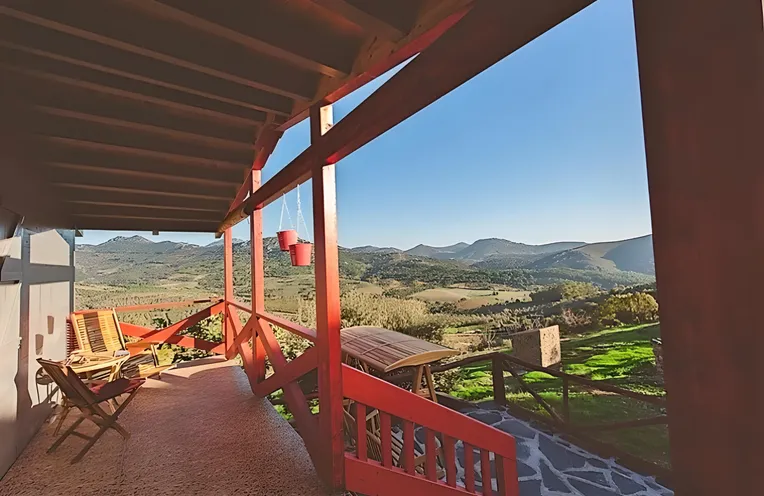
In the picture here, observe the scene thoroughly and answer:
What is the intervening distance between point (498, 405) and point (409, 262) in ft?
10.3

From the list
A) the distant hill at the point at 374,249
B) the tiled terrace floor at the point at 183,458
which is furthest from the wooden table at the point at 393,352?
the distant hill at the point at 374,249

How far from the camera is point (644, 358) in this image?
18.9 ft

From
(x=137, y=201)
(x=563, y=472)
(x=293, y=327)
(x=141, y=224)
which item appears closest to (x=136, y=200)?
(x=137, y=201)

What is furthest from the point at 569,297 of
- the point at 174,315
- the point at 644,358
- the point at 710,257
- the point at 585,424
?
the point at 174,315

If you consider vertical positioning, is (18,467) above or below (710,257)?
below

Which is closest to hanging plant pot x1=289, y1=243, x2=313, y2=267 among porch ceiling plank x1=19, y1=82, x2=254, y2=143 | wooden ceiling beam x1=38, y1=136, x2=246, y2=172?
porch ceiling plank x1=19, y1=82, x2=254, y2=143

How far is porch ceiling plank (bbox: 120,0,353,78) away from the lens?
168 cm

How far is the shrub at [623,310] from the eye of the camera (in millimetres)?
5332

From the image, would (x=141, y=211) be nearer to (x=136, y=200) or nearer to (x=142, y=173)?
(x=136, y=200)

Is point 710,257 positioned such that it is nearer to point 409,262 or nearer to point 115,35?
point 115,35

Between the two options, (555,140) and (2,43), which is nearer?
(2,43)

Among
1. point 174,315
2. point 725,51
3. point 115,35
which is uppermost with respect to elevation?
point 115,35

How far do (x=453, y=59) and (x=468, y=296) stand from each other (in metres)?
6.39

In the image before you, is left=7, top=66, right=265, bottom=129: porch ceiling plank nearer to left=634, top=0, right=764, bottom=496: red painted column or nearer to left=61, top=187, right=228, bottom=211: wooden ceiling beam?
left=61, top=187, right=228, bottom=211: wooden ceiling beam
